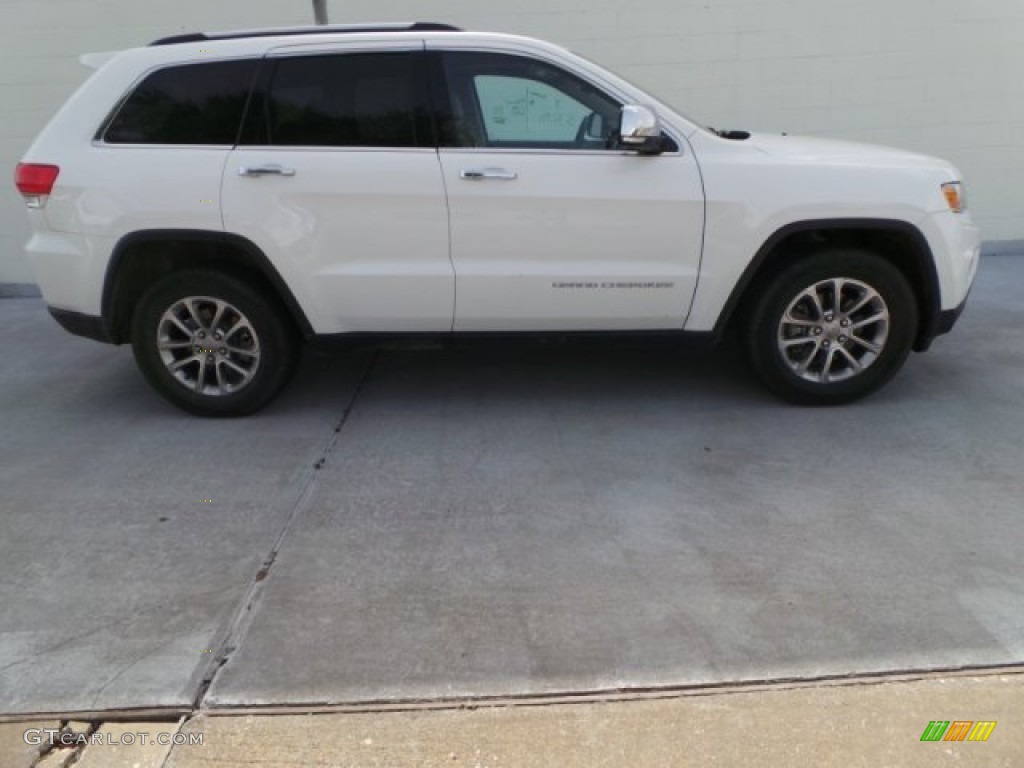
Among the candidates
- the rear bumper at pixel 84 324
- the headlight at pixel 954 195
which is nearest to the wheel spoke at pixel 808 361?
the headlight at pixel 954 195

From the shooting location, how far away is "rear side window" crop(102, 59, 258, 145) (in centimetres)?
432

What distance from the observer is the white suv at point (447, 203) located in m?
4.23

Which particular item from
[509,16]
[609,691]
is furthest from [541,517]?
[509,16]

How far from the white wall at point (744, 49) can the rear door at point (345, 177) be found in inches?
142

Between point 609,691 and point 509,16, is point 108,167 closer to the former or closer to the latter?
point 609,691

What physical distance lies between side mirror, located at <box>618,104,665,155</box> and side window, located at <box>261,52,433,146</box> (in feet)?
3.39

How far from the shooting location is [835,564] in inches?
126

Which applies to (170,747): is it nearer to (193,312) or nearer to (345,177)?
(193,312)

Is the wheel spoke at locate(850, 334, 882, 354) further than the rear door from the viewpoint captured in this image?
Yes

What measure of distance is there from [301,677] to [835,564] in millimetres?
1988

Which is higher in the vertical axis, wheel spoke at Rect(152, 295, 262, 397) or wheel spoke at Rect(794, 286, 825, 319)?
wheel spoke at Rect(794, 286, 825, 319)

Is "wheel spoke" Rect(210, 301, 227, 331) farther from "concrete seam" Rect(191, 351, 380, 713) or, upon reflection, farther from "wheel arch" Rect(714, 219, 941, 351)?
"wheel arch" Rect(714, 219, 941, 351)

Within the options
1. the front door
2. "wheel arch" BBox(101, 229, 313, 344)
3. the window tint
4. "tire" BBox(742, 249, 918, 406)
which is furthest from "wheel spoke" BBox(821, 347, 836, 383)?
"wheel arch" BBox(101, 229, 313, 344)

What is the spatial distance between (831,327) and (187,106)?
3.59 meters
